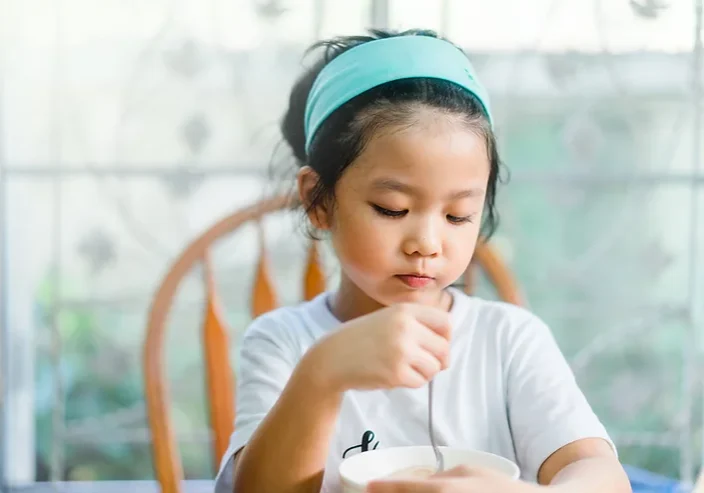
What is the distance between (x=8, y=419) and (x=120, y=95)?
0.68m

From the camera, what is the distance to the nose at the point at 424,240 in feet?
2.36

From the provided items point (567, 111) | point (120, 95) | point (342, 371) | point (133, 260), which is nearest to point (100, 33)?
point (120, 95)

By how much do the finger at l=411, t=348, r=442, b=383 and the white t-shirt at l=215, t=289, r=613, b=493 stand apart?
0.20m

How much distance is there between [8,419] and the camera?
168cm

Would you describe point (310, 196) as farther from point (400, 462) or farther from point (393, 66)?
point (400, 462)

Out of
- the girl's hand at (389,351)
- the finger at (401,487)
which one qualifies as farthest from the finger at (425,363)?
the finger at (401,487)

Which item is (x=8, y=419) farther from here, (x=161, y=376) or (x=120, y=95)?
(x=161, y=376)

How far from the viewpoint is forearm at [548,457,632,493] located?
2.14 ft

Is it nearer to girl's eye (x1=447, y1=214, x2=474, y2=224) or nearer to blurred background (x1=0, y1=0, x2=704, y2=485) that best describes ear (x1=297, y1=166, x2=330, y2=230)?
girl's eye (x1=447, y1=214, x2=474, y2=224)

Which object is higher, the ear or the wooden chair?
the ear

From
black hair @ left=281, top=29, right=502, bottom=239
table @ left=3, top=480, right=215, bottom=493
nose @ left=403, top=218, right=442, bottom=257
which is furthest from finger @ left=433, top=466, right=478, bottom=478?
table @ left=3, top=480, right=215, bottom=493

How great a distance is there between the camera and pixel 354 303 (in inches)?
36.4

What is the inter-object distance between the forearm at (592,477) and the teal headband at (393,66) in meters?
0.34

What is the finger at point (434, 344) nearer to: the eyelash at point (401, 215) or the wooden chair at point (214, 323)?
the eyelash at point (401, 215)
